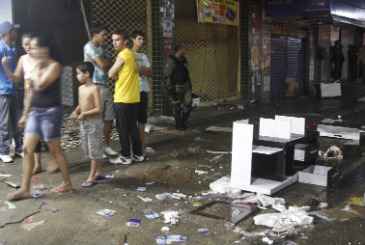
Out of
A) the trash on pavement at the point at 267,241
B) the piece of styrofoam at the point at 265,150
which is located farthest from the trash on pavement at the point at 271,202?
the trash on pavement at the point at 267,241

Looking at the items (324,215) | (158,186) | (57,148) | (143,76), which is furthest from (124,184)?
(324,215)

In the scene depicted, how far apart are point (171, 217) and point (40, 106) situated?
6.26ft

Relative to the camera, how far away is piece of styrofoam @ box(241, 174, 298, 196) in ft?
18.1

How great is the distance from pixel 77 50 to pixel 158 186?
4.61 meters

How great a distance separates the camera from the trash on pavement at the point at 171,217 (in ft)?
15.5

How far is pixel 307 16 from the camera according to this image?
14.6 metres

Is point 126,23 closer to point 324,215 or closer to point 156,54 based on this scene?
point 156,54

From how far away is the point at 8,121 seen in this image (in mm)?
6816

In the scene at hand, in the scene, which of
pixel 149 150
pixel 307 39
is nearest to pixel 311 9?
pixel 307 39

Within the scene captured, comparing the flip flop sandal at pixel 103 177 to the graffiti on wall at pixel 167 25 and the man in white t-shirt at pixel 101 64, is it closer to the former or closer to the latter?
the man in white t-shirt at pixel 101 64

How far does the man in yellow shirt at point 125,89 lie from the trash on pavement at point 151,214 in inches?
71.1

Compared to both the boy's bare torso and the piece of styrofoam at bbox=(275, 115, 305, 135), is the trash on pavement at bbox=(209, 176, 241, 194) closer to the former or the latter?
the piece of styrofoam at bbox=(275, 115, 305, 135)

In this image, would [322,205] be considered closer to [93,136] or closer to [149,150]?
[93,136]

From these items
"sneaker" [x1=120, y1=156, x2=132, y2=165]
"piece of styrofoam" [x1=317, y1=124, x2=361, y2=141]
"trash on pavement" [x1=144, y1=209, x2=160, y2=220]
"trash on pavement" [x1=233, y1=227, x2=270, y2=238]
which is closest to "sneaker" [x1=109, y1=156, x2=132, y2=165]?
"sneaker" [x1=120, y1=156, x2=132, y2=165]
